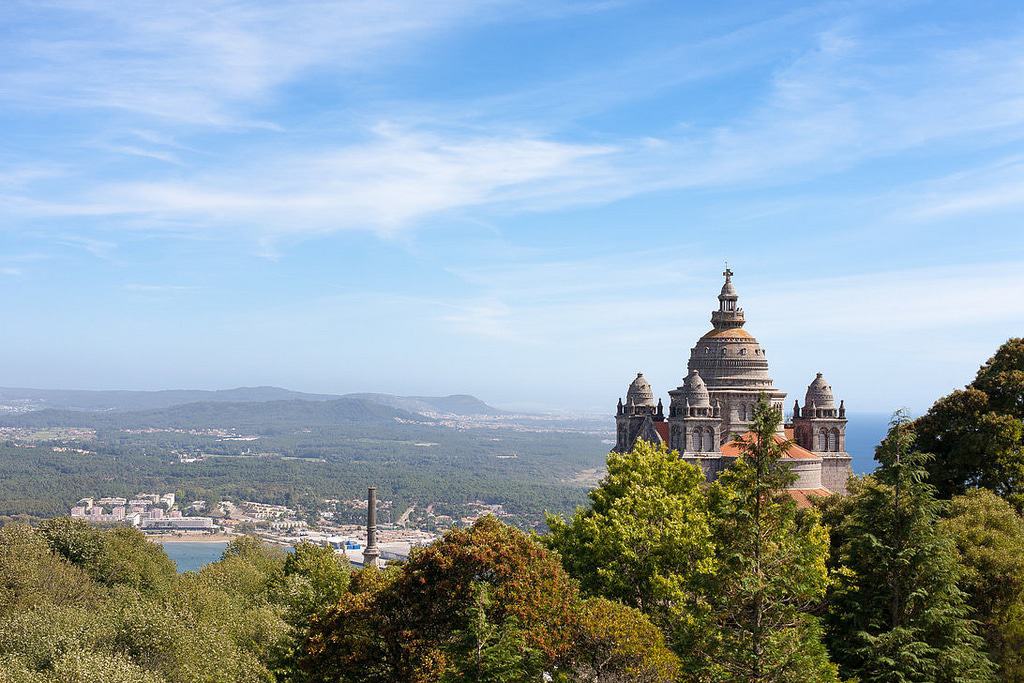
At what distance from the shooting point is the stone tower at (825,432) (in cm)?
8106

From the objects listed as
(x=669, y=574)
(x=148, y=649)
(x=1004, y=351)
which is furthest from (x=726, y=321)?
(x=148, y=649)

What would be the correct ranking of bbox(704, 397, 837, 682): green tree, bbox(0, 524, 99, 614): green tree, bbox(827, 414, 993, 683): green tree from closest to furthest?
bbox(704, 397, 837, 682): green tree < bbox(827, 414, 993, 683): green tree < bbox(0, 524, 99, 614): green tree

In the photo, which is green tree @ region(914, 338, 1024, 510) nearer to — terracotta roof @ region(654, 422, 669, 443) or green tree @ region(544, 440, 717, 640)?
green tree @ region(544, 440, 717, 640)

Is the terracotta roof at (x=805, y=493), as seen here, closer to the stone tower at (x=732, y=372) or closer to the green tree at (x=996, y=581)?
the stone tower at (x=732, y=372)

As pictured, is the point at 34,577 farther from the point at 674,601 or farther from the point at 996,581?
the point at 996,581

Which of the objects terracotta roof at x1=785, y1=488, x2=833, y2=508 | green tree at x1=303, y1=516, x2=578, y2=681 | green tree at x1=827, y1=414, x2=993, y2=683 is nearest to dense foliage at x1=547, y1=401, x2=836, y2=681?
green tree at x1=827, y1=414, x2=993, y2=683

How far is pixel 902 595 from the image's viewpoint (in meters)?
32.1

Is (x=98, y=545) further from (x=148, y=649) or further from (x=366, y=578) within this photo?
(x=366, y=578)

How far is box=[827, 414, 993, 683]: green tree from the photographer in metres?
30.7

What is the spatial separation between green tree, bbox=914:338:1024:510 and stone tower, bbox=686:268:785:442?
1125 inches

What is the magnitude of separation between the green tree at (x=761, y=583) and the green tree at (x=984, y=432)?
70.2 feet

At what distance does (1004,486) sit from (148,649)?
39.9 metres

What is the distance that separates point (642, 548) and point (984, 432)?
63.7ft

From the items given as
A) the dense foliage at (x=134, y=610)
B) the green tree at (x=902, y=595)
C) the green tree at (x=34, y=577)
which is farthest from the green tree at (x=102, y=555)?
the green tree at (x=902, y=595)
